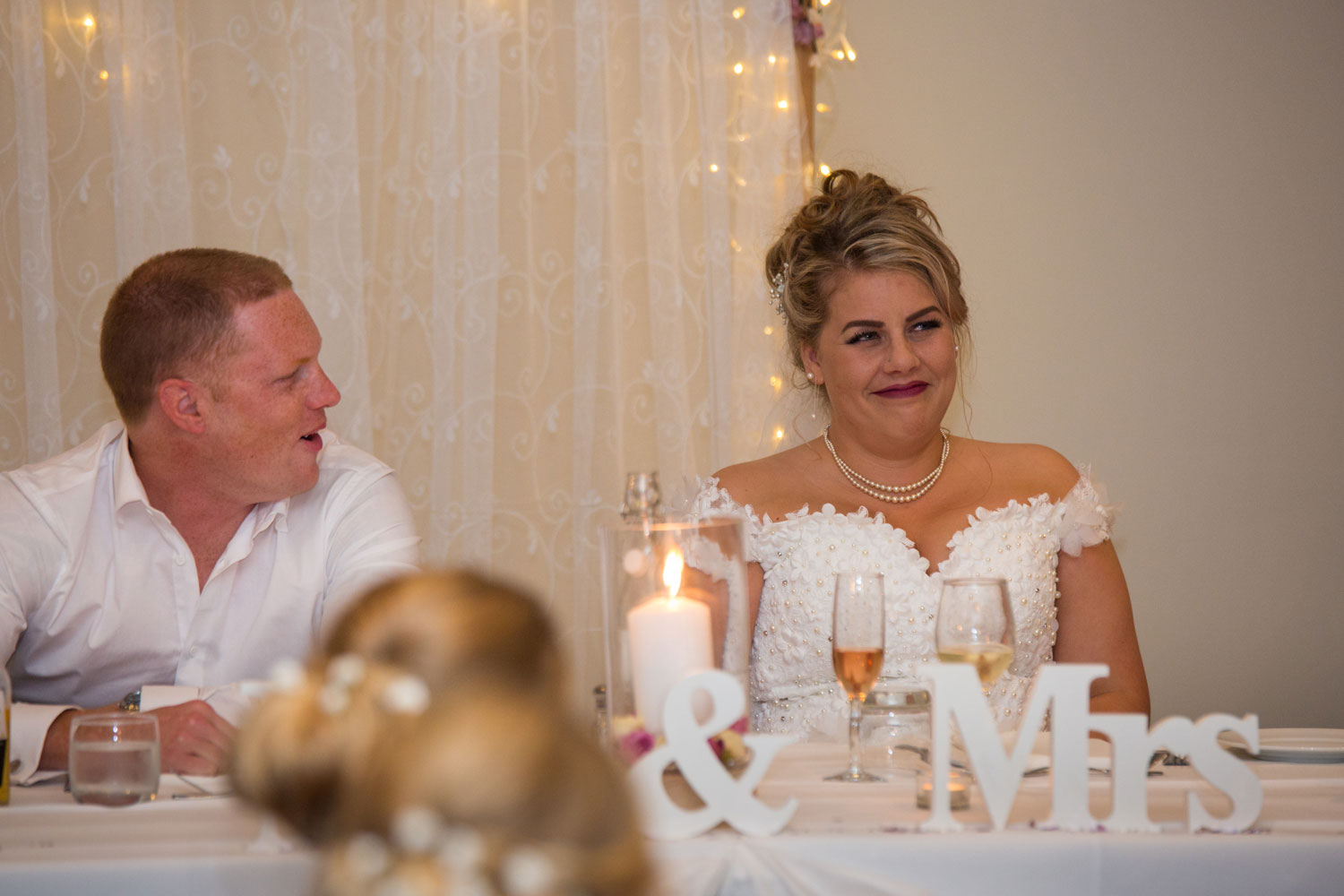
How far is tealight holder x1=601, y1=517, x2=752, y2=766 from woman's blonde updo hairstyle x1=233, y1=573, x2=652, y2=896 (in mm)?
559

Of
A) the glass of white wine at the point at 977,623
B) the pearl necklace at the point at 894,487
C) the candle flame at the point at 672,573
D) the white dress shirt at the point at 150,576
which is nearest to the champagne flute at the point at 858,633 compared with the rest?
the glass of white wine at the point at 977,623

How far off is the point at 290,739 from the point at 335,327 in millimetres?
2359

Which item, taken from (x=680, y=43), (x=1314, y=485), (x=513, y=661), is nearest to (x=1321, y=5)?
(x=1314, y=485)

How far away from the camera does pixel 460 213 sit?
2914mm

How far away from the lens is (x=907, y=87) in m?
3.11

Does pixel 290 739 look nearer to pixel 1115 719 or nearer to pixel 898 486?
pixel 1115 719

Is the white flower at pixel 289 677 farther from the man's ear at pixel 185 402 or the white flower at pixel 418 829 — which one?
the man's ear at pixel 185 402

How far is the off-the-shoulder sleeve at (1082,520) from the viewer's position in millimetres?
2234

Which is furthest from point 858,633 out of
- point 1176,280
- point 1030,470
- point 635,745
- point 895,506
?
point 1176,280

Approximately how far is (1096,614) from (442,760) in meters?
1.93

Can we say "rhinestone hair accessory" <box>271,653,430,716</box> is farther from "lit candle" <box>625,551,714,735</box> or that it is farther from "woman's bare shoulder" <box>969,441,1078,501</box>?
"woman's bare shoulder" <box>969,441,1078,501</box>

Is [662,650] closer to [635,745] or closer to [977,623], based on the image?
[635,745]

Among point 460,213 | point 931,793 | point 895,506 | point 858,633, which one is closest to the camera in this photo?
point 931,793

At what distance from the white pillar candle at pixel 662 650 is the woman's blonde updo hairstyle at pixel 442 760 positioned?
0.56 meters
